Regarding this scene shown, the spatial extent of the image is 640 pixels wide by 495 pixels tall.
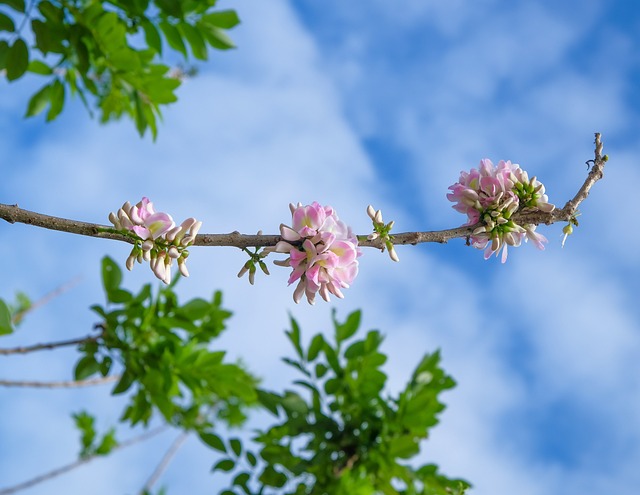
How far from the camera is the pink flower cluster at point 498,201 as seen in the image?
186 cm

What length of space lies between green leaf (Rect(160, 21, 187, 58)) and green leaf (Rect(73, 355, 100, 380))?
1.33m

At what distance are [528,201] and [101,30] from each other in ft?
5.53

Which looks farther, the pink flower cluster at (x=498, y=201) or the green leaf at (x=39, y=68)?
the green leaf at (x=39, y=68)

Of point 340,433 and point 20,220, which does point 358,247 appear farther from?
point 340,433

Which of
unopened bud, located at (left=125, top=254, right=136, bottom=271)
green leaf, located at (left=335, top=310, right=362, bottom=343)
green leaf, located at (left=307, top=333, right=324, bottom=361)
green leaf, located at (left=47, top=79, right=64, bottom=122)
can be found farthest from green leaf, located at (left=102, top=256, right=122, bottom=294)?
unopened bud, located at (left=125, top=254, right=136, bottom=271)

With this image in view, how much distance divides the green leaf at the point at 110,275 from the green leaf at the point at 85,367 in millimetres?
321

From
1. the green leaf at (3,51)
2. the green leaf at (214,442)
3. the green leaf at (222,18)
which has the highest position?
the green leaf at (222,18)

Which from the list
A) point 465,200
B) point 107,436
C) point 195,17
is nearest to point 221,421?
point 107,436

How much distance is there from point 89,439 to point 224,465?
1.98 metres

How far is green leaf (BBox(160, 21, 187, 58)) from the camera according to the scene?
2.78 metres

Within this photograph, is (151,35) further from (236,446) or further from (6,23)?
(236,446)

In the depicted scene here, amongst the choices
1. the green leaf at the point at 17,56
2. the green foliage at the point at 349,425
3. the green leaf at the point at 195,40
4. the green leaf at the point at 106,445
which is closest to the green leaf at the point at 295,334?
the green foliage at the point at 349,425

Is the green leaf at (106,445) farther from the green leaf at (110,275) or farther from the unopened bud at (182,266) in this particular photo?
the unopened bud at (182,266)

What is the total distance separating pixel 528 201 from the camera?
6.31 ft
